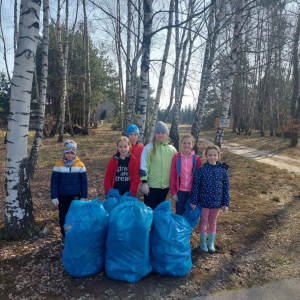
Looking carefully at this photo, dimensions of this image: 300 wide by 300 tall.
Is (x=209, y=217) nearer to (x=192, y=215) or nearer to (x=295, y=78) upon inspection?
(x=192, y=215)

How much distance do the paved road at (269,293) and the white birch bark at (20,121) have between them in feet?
8.67

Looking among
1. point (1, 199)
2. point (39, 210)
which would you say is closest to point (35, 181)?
point (1, 199)

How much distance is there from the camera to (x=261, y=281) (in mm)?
2750

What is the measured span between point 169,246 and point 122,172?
48.9 inches

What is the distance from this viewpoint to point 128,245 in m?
2.52

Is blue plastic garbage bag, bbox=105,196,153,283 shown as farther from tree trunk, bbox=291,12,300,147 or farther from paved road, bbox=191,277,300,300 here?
tree trunk, bbox=291,12,300,147

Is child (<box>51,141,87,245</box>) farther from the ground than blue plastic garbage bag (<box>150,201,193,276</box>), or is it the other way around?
child (<box>51,141,87,245</box>)

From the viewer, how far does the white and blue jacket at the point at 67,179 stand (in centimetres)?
322

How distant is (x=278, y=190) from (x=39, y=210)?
5.74 metres

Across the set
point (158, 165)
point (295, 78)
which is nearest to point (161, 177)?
point (158, 165)

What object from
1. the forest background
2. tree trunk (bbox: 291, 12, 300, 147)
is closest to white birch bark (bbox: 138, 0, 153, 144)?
the forest background

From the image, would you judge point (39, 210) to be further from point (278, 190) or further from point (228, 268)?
point (278, 190)

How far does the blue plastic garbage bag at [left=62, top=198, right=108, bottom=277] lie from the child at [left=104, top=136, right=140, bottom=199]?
30.8 inches

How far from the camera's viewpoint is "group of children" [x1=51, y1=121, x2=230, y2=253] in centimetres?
322
